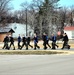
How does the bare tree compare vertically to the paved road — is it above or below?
above

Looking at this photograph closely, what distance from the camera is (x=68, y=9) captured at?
133750 mm

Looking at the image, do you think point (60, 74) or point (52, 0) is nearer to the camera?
point (60, 74)

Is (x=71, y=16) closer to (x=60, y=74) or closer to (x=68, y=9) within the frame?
(x=68, y=9)

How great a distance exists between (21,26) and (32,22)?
11357 millimetres

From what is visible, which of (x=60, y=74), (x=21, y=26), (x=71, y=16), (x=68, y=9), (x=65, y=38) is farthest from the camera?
(x=68, y=9)

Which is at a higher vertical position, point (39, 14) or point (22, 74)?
point (39, 14)

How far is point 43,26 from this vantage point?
295 feet

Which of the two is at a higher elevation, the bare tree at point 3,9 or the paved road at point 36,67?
the bare tree at point 3,9

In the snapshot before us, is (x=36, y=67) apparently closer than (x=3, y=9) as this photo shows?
Yes

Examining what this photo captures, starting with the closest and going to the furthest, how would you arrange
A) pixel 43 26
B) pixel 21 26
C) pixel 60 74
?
1. pixel 60 74
2. pixel 43 26
3. pixel 21 26

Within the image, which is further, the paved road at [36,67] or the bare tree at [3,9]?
the bare tree at [3,9]

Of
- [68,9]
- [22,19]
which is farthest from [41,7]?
→ [68,9]

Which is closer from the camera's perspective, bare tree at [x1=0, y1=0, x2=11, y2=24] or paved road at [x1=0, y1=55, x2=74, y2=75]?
paved road at [x1=0, y1=55, x2=74, y2=75]

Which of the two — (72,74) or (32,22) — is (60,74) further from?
(32,22)
